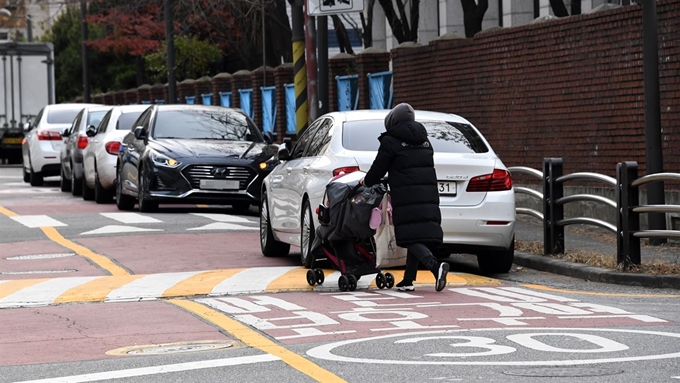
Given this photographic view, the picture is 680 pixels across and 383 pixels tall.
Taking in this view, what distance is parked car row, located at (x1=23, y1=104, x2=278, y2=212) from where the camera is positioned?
2172 cm

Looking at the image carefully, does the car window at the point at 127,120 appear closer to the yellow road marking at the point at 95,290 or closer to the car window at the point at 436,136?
the car window at the point at 436,136

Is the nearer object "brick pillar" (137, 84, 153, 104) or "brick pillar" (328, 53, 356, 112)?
"brick pillar" (328, 53, 356, 112)

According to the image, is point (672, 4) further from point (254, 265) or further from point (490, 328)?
point (490, 328)

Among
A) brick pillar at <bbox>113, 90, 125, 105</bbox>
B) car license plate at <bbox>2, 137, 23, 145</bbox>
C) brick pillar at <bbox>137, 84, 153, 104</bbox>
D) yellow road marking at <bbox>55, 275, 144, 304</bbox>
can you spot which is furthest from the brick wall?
brick pillar at <bbox>113, 90, 125, 105</bbox>

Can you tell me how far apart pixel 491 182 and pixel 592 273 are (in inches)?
49.1

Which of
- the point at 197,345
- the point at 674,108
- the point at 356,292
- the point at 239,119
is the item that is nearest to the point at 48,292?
the point at 356,292

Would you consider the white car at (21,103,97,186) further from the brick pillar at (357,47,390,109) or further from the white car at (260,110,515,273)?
the white car at (260,110,515,273)

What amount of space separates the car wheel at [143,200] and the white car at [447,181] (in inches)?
282

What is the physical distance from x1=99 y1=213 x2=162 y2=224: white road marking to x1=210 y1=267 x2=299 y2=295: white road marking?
6511 millimetres

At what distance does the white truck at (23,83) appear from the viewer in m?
43.2

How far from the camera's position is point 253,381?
8133mm

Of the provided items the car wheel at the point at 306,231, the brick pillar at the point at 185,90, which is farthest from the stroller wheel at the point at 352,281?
the brick pillar at the point at 185,90

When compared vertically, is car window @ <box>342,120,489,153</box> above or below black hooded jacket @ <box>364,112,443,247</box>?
above

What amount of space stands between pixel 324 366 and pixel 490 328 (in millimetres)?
1893
